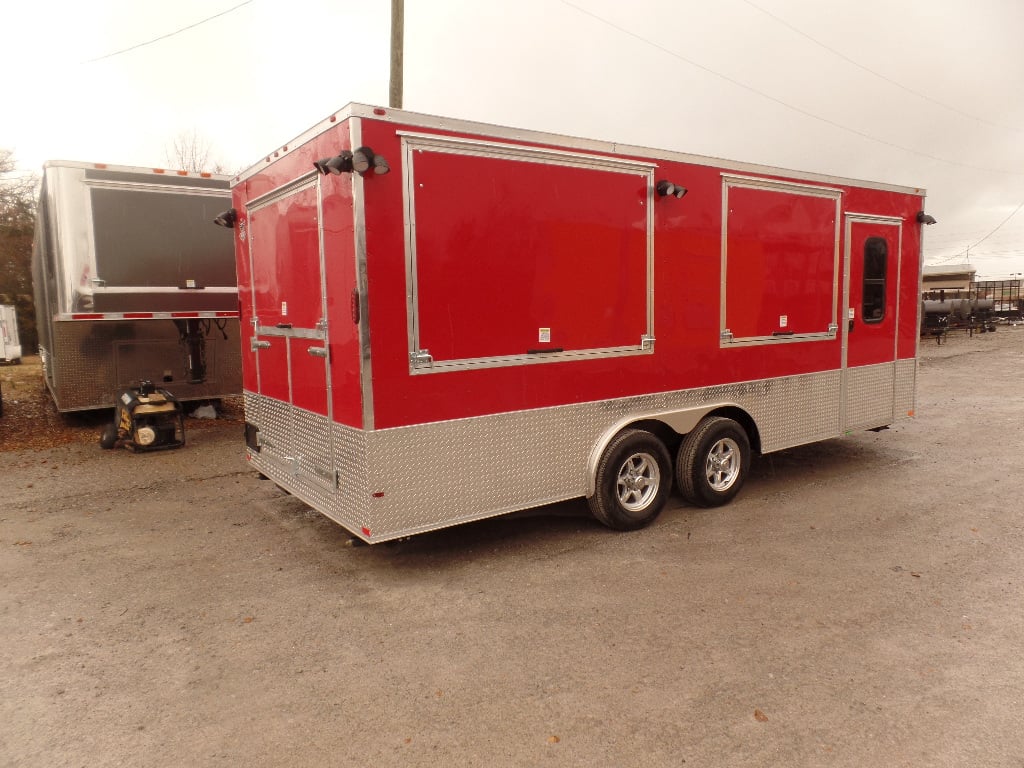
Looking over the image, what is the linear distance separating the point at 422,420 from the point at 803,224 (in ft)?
14.1

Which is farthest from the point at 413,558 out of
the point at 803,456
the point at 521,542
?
the point at 803,456

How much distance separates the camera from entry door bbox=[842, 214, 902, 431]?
23.2 ft

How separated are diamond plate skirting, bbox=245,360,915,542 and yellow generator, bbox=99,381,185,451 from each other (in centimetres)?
327

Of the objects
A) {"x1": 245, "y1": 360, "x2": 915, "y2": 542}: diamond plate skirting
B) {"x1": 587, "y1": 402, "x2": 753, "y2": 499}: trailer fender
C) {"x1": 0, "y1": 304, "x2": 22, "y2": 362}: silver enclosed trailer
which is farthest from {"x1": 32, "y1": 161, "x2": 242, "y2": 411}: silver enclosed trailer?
{"x1": 0, "y1": 304, "x2": 22, "y2": 362}: silver enclosed trailer

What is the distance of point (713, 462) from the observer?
609 centimetres

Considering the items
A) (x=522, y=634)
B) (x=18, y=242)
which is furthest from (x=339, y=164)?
(x=18, y=242)

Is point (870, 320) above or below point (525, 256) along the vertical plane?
below

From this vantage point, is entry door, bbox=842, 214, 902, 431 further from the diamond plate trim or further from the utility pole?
the utility pole

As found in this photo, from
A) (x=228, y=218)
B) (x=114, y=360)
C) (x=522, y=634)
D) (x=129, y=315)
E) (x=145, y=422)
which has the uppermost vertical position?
(x=228, y=218)

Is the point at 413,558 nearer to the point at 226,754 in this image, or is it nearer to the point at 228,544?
the point at 228,544

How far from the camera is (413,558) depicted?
5.00m

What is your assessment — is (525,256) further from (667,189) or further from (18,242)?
(18,242)

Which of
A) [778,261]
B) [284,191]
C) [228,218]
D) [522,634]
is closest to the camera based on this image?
[522,634]

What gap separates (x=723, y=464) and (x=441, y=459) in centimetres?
291
